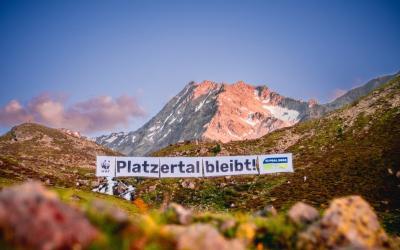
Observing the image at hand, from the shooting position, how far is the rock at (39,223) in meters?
5.69

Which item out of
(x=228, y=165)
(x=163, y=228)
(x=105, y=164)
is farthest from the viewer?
(x=228, y=165)

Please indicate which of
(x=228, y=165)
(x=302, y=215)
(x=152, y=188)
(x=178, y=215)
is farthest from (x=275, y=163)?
(x=178, y=215)

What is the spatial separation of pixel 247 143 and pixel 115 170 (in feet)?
214

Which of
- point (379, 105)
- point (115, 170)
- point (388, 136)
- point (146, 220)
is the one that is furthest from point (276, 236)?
point (379, 105)

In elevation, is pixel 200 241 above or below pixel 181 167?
below

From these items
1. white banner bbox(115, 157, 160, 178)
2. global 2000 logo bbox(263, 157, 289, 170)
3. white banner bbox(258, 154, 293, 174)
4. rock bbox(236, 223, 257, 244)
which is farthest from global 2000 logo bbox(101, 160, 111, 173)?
rock bbox(236, 223, 257, 244)

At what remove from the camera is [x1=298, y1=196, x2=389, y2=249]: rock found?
881 centimetres

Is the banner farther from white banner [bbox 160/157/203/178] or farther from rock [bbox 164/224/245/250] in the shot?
rock [bbox 164/224/245/250]

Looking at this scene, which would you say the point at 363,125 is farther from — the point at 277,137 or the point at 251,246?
the point at 251,246

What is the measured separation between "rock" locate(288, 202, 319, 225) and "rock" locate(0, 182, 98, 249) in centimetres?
548

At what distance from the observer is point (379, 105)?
101562 millimetres

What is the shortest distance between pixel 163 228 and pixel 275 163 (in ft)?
167

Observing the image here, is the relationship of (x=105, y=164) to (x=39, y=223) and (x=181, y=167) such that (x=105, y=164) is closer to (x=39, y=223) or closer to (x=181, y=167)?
(x=181, y=167)

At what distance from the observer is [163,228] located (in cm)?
796
